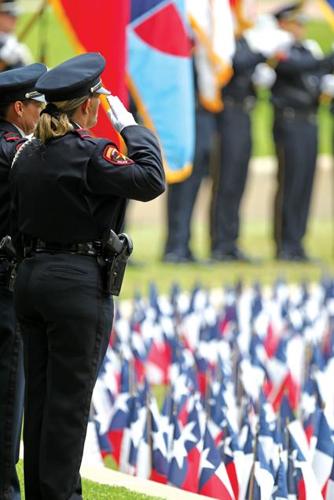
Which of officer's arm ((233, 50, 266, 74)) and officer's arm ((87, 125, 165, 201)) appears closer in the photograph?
officer's arm ((87, 125, 165, 201))

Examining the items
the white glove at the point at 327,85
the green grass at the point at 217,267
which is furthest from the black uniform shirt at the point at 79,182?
the white glove at the point at 327,85

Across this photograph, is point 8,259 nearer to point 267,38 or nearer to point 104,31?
point 104,31

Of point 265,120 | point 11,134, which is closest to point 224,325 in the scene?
point 11,134

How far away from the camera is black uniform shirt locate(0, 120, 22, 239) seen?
17.5 feet

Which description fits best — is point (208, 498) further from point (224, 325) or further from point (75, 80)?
point (224, 325)

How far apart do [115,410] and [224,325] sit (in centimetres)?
260

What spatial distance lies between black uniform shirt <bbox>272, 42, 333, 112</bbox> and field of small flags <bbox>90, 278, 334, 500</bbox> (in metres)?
3.57

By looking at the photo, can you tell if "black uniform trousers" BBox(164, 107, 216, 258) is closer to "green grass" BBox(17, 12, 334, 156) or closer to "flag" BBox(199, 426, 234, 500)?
"flag" BBox(199, 426, 234, 500)

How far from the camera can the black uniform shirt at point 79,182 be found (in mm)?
4965

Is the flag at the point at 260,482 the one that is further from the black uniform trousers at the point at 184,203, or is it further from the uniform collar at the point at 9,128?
the black uniform trousers at the point at 184,203

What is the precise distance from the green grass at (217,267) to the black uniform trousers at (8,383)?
18.1ft

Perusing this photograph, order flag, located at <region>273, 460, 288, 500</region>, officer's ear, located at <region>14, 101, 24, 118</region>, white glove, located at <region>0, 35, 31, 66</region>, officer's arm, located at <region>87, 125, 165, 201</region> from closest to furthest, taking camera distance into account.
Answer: officer's arm, located at <region>87, 125, 165, 201</region>, officer's ear, located at <region>14, 101, 24, 118</region>, flag, located at <region>273, 460, 288, 500</region>, white glove, located at <region>0, 35, 31, 66</region>

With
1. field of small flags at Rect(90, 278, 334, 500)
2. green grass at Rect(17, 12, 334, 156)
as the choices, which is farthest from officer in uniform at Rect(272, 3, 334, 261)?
green grass at Rect(17, 12, 334, 156)

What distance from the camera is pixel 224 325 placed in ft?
31.3
